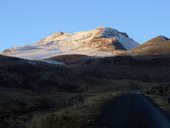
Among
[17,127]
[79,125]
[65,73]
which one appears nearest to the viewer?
[17,127]

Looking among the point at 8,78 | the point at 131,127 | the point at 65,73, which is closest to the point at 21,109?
the point at 131,127

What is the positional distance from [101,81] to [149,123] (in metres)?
154

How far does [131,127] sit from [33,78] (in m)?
135

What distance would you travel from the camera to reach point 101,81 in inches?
7264

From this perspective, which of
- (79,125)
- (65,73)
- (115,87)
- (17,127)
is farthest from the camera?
(65,73)

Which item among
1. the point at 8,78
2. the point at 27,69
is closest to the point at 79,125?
the point at 8,78

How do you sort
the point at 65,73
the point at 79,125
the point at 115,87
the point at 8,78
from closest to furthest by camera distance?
1. the point at 79,125
2. the point at 8,78
3. the point at 115,87
4. the point at 65,73

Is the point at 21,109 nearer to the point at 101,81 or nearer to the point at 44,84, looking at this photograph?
the point at 44,84

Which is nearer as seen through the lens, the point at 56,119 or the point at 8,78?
the point at 56,119

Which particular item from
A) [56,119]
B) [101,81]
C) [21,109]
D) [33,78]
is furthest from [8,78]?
[56,119]

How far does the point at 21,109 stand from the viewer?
7119 cm

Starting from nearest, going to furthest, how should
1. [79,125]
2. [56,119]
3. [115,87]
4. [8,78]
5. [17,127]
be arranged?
[17,127]
[79,125]
[56,119]
[8,78]
[115,87]

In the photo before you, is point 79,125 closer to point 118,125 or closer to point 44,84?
point 118,125

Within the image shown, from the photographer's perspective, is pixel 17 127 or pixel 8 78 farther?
pixel 8 78
